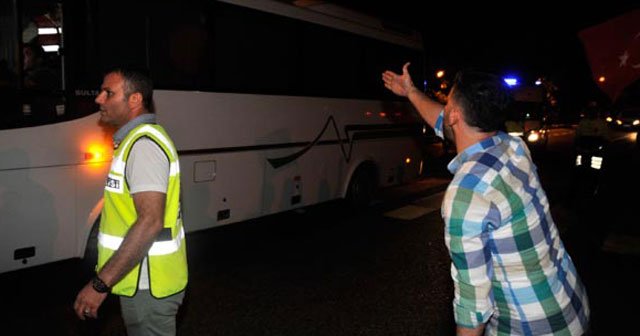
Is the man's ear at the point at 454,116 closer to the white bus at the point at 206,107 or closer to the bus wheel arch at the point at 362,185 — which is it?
the white bus at the point at 206,107

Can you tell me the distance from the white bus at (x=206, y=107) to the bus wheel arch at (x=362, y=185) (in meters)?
0.04

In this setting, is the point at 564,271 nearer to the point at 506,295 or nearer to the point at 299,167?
the point at 506,295

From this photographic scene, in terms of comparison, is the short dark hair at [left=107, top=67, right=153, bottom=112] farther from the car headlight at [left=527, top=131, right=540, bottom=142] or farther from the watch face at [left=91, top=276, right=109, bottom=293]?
the car headlight at [left=527, top=131, right=540, bottom=142]

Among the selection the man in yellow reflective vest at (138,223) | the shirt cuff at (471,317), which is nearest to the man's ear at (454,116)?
the shirt cuff at (471,317)

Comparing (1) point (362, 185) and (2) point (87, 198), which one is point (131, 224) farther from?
(1) point (362, 185)

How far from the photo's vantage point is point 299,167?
26.0 ft

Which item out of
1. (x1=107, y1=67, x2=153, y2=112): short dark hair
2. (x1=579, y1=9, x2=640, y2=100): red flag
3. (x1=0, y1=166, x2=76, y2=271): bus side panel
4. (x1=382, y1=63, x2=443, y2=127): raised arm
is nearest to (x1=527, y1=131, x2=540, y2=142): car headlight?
(x1=579, y1=9, x2=640, y2=100): red flag

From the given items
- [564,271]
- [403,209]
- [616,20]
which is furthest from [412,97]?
[403,209]

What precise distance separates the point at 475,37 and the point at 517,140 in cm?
2810

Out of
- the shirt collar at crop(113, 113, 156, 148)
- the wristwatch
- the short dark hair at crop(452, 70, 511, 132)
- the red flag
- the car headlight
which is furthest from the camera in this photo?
the car headlight

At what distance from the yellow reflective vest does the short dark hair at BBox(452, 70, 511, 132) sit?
1.47 meters

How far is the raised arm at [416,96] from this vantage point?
2.62 m

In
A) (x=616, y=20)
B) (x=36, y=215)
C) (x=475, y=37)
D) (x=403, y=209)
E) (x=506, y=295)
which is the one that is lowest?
(x=403, y=209)

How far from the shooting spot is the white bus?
Answer: 4750 mm
